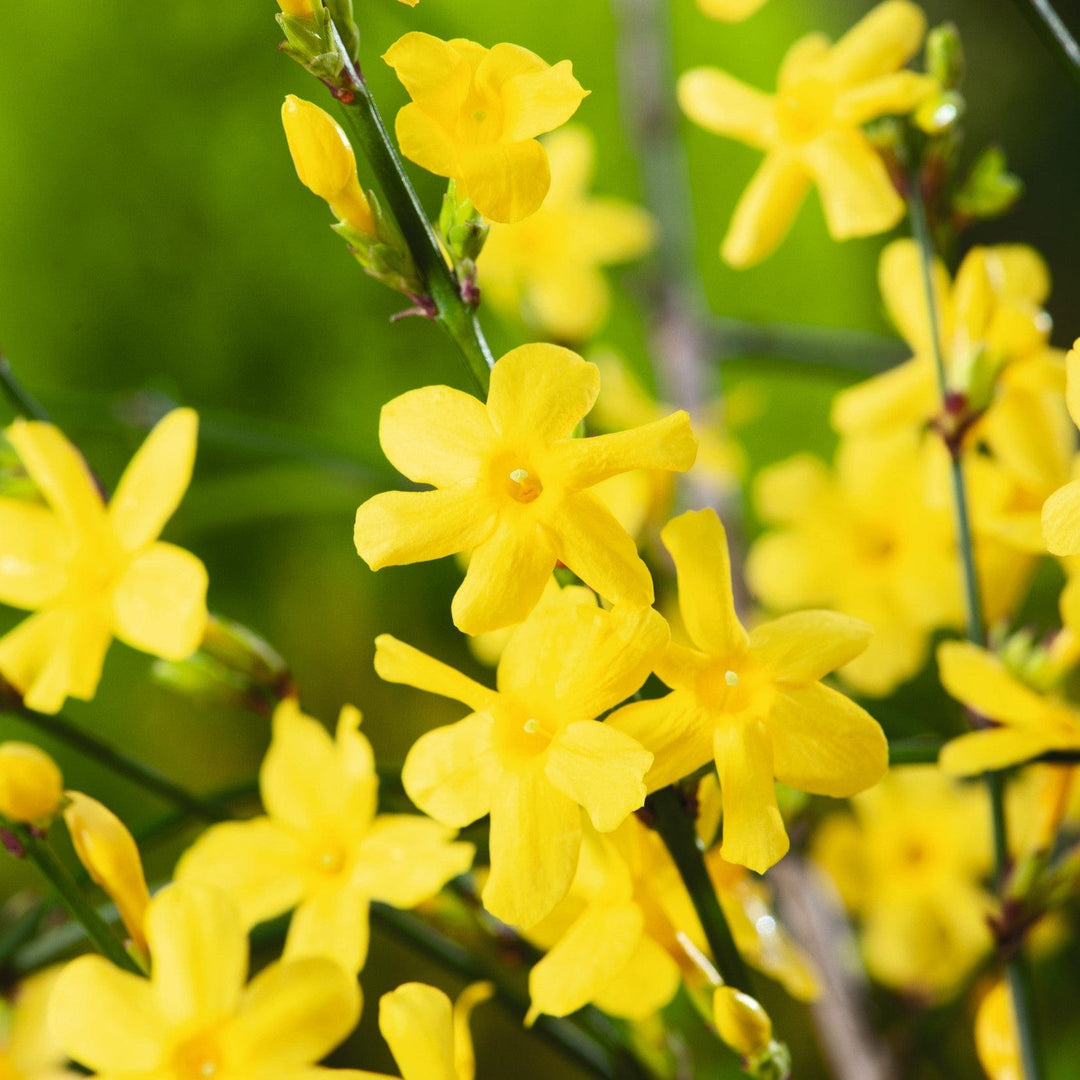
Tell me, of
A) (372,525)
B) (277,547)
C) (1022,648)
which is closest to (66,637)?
(372,525)

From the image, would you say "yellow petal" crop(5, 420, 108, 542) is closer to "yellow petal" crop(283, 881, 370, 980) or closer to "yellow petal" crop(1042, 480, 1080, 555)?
"yellow petal" crop(283, 881, 370, 980)

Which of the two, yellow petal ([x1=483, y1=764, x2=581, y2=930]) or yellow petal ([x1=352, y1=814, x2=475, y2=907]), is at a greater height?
yellow petal ([x1=483, y1=764, x2=581, y2=930])

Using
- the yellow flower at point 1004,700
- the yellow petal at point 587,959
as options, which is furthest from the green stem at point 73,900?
the yellow flower at point 1004,700

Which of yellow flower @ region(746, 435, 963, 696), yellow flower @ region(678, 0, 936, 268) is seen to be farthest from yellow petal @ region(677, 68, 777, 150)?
yellow flower @ region(746, 435, 963, 696)

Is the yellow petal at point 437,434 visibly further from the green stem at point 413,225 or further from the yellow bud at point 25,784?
the yellow bud at point 25,784

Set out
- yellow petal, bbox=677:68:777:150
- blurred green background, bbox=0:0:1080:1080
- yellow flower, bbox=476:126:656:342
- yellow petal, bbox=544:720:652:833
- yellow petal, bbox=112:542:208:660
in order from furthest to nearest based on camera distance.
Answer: blurred green background, bbox=0:0:1080:1080 < yellow flower, bbox=476:126:656:342 < yellow petal, bbox=677:68:777:150 < yellow petal, bbox=112:542:208:660 < yellow petal, bbox=544:720:652:833

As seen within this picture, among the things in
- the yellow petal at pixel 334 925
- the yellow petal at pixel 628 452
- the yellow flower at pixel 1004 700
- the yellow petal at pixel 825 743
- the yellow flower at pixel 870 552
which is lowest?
the yellow flower at pixel 870 552

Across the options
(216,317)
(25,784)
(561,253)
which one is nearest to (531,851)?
(25,784)

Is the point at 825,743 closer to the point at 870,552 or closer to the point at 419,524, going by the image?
the point at 419,524
